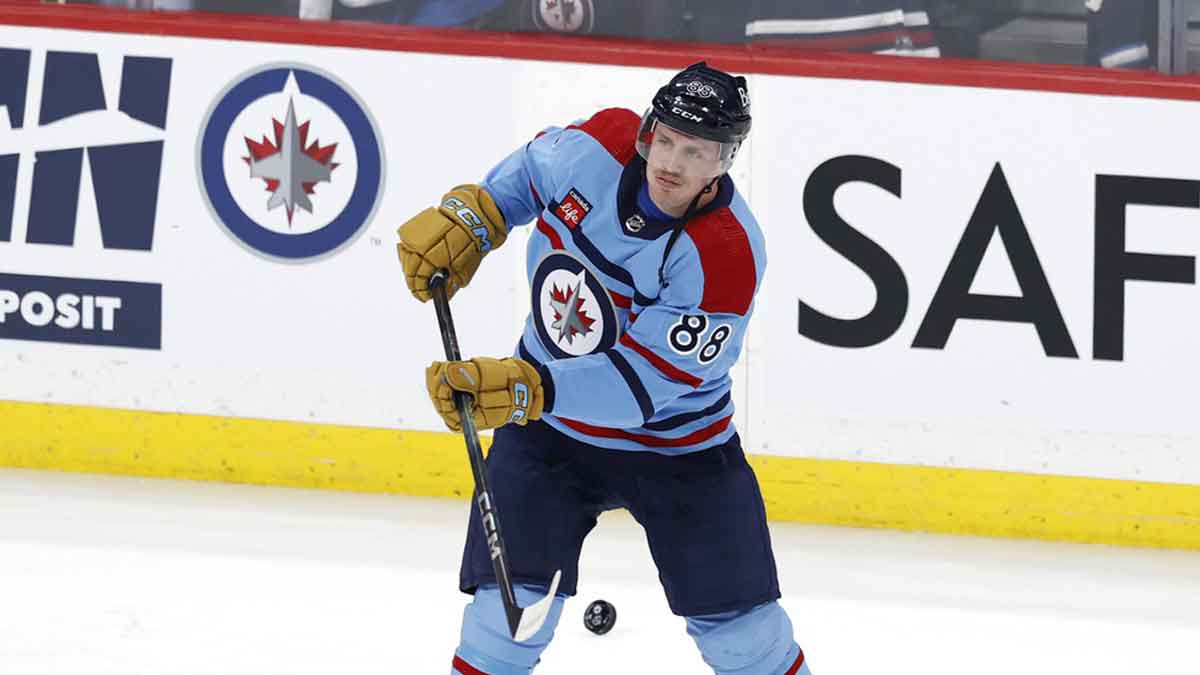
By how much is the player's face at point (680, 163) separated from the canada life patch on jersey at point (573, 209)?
0.46 ft

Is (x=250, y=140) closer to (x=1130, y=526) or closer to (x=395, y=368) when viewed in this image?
(x=395, y=368)

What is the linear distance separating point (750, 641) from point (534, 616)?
0.33 meters

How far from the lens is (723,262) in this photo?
2.51 m

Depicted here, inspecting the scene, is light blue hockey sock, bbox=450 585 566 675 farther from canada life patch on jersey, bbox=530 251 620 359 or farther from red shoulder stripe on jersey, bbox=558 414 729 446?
canada life patch on jersey, bbox=530 251 620 359

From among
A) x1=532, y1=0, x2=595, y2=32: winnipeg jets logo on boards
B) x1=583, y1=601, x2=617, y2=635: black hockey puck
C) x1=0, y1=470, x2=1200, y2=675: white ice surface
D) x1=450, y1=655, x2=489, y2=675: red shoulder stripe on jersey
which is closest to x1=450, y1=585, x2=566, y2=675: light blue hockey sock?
x1=450, y1=655, x2=489, y2=675: red shoulder stripe on jersey

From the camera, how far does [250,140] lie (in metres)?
4.47

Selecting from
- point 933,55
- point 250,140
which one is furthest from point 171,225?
point 933,55

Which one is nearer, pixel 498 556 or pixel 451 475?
pixel 498 556

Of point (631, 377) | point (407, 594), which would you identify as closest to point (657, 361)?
point (631, 377)

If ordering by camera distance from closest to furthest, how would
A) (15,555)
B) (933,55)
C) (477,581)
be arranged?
(477,581) < (15,555) < (933,55)

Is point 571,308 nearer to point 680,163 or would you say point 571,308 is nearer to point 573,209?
point 573,209

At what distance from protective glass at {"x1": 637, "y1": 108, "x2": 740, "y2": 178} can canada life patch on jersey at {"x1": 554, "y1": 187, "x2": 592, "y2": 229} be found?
0.15 m

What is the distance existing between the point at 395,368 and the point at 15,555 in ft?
3.23

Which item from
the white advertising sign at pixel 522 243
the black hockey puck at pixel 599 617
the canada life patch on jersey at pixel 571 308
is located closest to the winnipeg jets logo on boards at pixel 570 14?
the white advertising sign at pixel 522 243
